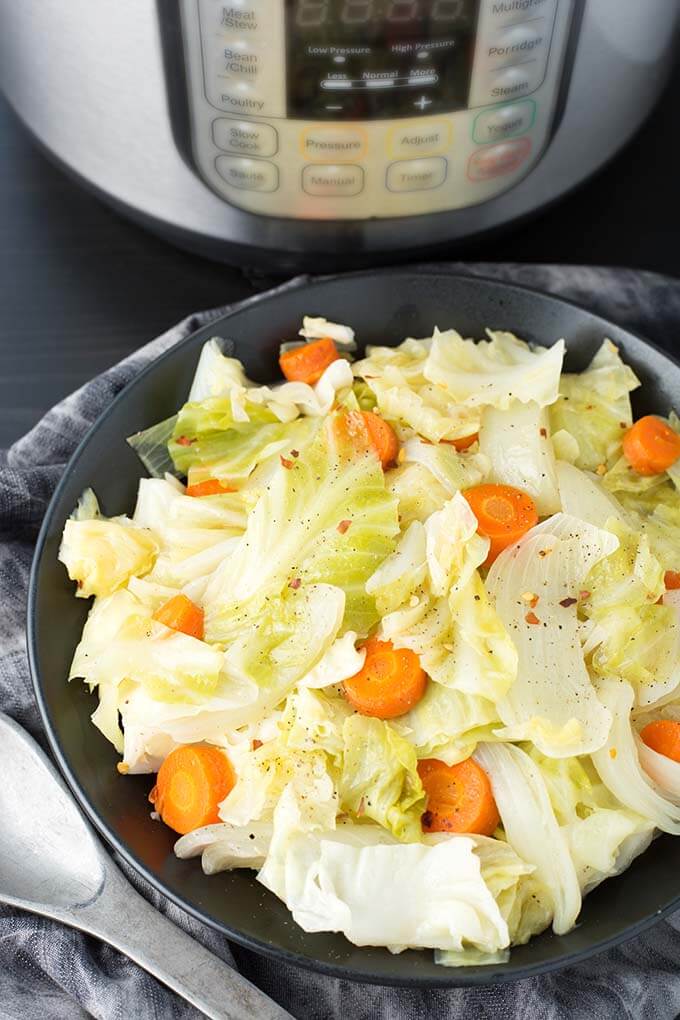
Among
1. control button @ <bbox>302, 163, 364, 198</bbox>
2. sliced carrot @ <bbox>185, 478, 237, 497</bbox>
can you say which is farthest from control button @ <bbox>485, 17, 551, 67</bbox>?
sliced carrot @ <bbox>185, 478, 237, 497</bbox>

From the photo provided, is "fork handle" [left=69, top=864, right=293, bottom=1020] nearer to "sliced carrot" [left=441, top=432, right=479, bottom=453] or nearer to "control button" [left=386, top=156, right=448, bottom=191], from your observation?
"sliced carrot" [left=441, top=432, right=479, bottom=453]

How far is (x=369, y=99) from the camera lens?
144 cm

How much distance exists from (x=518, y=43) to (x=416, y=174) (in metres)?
0.22

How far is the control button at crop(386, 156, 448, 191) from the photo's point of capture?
1535 millimetres

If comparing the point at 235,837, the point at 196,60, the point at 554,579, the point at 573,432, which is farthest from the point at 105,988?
the point at 196,60

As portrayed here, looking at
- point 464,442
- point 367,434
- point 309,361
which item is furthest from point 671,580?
point 309,361

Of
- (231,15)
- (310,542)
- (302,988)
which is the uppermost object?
(231,15)

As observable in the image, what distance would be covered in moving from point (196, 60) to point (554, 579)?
0.80 m

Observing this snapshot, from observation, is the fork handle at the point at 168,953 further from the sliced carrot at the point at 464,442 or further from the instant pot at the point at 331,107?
the instant pot at the point at 331,107

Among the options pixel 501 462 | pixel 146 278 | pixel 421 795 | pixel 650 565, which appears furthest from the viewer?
pixel 146 278

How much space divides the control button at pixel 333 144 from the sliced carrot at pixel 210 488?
46cm

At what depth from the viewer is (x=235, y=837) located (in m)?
1.24

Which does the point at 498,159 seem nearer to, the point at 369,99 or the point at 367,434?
the point at 369,99

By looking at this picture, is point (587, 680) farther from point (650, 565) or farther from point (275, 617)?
point (275, 617)
